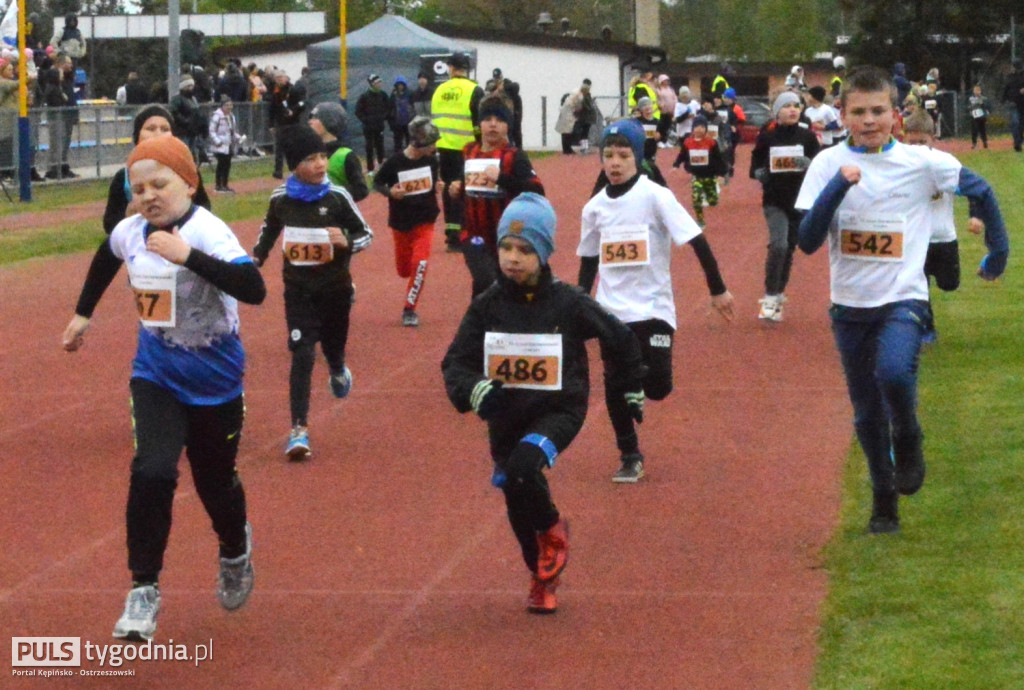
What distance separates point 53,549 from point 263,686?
2.31 metres

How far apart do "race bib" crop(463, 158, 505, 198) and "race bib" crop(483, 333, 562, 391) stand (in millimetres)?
5227

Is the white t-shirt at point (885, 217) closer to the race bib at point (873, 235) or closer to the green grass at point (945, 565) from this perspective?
the race bib at point (873, 235)

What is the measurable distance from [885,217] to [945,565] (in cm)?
147

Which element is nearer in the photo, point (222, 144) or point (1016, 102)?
point (222, 144)

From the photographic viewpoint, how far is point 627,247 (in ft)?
29.4

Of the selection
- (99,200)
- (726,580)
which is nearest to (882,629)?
(726,580)

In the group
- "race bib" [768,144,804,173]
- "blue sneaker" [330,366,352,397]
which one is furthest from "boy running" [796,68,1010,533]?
"race bib" [768,144,804,173]

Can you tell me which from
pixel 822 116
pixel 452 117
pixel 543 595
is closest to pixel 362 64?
pixel 822 116

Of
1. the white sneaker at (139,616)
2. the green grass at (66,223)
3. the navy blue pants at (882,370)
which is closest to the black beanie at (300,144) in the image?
the navy blue pants at (882,370)

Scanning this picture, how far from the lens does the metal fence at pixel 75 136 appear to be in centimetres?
2680

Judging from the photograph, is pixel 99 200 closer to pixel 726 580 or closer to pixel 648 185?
pixel 648 185

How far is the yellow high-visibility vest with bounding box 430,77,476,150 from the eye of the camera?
18.2m

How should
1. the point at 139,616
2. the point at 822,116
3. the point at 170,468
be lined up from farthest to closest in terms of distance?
the point at 822,116 → the point at 170,468 → the point at 139,616

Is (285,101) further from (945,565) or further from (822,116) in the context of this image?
(945,565)
